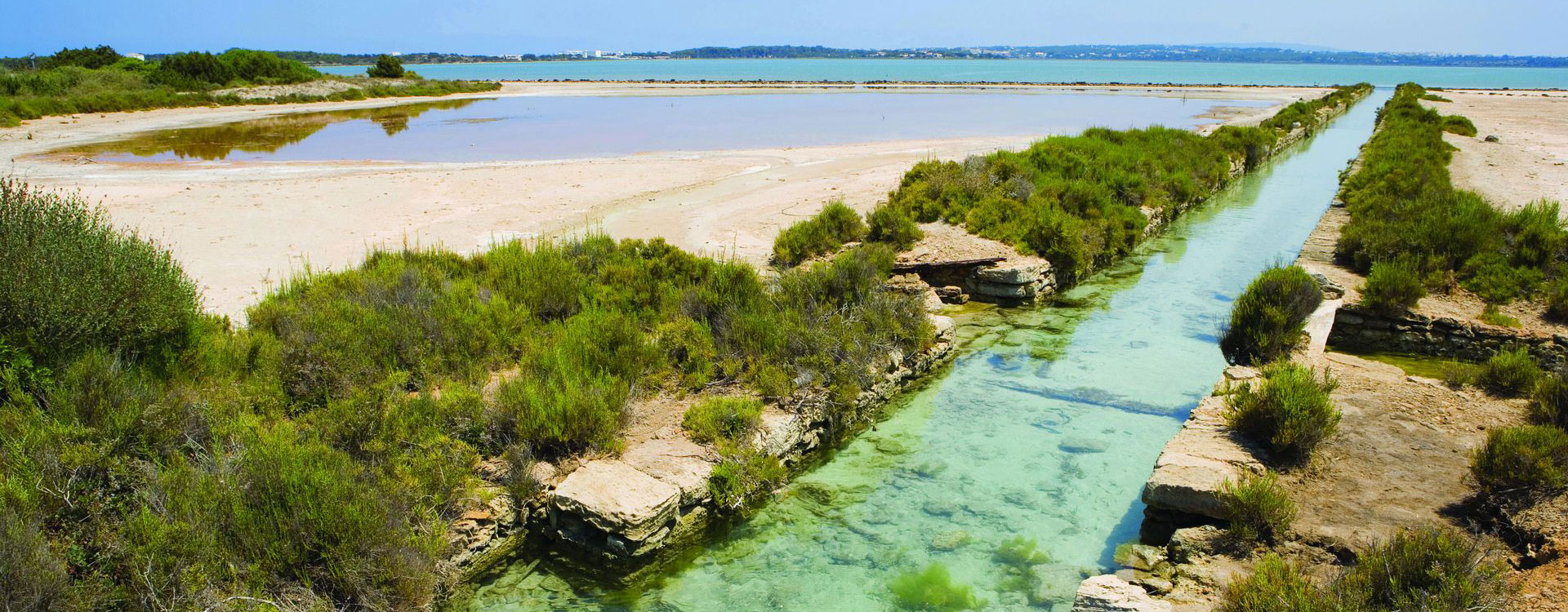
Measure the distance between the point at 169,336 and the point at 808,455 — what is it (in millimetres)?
5102

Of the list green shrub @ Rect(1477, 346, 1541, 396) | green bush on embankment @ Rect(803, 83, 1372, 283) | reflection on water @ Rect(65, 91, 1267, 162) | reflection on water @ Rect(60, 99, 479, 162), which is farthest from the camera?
reflection on water @ Rect(65, 91, 1267, 162)

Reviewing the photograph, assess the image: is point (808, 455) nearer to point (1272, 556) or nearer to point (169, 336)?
point (1272, 556)

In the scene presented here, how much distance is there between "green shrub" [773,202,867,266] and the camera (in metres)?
12.0

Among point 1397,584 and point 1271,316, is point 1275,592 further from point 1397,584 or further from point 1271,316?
point 1271,316

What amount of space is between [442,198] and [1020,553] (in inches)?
558

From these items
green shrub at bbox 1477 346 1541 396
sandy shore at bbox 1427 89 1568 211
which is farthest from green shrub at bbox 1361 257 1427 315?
sandy shore at bbox 1427 89 1568 211

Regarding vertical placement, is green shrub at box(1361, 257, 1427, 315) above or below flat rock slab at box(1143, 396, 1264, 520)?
above

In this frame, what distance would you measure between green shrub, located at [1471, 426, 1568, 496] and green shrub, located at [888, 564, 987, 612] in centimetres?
314

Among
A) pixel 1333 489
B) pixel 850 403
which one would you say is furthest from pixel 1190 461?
pixel 850 403

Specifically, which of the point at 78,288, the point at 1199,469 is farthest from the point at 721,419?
the point at 78,288

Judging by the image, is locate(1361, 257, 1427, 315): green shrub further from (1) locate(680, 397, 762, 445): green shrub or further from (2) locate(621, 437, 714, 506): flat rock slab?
(2) locate(621, 437, 714, 506): flat rock slab

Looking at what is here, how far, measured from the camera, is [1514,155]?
2244 centimetres

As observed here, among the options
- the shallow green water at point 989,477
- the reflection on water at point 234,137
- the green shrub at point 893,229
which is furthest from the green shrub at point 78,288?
the reflection on water at point 234,137

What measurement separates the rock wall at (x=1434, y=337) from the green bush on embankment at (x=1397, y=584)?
510cm
